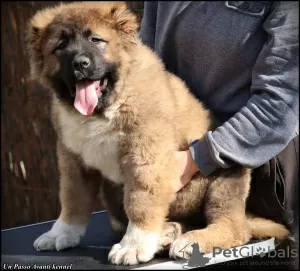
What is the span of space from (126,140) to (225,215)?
0.65m

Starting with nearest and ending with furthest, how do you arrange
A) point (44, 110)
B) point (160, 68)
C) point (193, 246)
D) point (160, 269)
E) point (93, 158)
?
point (160, 269), point (193, 246), point (93, 158), point (160, 68), point (44, 110)

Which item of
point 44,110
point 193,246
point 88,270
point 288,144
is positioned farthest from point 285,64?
point 44,110

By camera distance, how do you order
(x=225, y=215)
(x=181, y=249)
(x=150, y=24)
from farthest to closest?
1. (x=150, y=24)
2. (x=225, y=215)
3. (x=181, y=249)

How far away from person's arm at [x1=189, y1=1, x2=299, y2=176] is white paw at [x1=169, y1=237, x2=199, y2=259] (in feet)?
1.44

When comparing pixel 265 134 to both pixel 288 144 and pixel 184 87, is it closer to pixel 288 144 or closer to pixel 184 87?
pixel 288 144

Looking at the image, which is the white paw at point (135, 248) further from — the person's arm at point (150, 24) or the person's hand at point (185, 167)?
the person's arm at point (150, 24)

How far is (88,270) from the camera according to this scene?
270 cm

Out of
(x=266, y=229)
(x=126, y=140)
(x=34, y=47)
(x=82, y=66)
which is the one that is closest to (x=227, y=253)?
(x=266, y=229)

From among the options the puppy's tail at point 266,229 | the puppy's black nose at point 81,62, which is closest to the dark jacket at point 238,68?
the puppy's tail at point 266,229

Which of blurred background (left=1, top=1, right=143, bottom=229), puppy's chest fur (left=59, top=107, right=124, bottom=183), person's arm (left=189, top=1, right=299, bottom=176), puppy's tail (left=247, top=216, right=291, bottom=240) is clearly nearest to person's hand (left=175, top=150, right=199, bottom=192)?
person's arm (left=189, top=1, right=299, bottom=176)

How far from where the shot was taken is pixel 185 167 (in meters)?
3.13

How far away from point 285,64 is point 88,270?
4.74 ft

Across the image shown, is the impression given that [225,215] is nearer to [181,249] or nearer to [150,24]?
[181,249]

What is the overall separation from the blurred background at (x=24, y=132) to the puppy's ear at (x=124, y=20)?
106 inches
